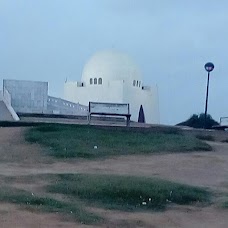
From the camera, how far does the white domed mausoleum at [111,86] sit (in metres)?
54.4

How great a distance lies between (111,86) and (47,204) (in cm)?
4480

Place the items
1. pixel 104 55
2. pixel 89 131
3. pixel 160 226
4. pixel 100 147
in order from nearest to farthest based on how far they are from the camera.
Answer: pixel 160 226 < pixel 100 147 < pixel 89 131 < pixel 104 55

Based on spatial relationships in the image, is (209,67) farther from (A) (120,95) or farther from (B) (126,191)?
(A) (120,95)

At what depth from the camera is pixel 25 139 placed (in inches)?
746

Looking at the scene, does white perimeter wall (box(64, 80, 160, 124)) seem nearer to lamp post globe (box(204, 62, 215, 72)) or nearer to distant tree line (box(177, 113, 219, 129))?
distant tree line (box(177, 113, 219, 129))

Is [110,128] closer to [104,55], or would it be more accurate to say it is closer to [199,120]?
[199,120]

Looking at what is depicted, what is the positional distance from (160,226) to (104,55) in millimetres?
44457

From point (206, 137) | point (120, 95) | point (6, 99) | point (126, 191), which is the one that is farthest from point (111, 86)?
point (126, 191)

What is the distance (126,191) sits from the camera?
1210cm

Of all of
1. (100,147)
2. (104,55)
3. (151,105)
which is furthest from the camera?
(151,105)

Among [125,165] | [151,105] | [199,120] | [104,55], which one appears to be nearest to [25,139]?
[125,165]

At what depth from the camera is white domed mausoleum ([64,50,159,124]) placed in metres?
54.4

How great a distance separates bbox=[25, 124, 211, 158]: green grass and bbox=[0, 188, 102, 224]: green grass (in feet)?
19.0

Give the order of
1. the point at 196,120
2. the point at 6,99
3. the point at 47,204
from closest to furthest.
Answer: the point at 47,204
the point at 6,99
the point at 196,120
